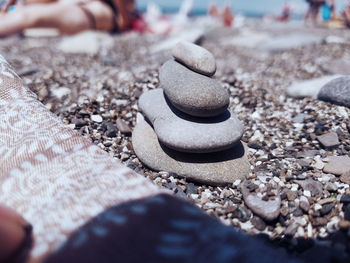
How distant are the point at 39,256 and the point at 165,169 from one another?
4.15 ft

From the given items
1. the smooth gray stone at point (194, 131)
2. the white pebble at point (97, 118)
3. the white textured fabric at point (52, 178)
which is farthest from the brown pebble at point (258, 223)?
the white pebble at point (97, 118)

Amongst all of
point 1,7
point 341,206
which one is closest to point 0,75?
point 341,206

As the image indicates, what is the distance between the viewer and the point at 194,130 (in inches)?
98.1

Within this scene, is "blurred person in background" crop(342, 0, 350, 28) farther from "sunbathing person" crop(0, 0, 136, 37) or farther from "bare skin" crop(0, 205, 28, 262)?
"bare skin" crop(0, 205, 28, 262)

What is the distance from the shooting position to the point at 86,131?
304 centimetres

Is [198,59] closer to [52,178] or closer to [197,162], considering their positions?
[197,162]

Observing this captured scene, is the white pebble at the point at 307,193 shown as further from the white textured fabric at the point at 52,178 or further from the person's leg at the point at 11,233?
the person's leg at the point at 11,233

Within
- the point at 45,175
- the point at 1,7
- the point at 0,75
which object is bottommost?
the point at 1,7

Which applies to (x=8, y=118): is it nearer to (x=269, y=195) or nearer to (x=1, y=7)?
(x=269, y=195)

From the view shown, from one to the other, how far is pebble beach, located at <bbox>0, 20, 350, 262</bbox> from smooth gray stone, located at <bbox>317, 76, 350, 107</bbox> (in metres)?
0.07

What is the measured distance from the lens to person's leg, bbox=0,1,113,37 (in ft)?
23.9

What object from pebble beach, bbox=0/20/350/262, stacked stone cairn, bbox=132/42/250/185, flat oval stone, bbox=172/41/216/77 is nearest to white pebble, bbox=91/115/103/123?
pebble beach, bbox=0/20/350/262

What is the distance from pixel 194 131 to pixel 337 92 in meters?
1.88

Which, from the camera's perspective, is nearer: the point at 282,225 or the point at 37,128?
the point at 282,225
